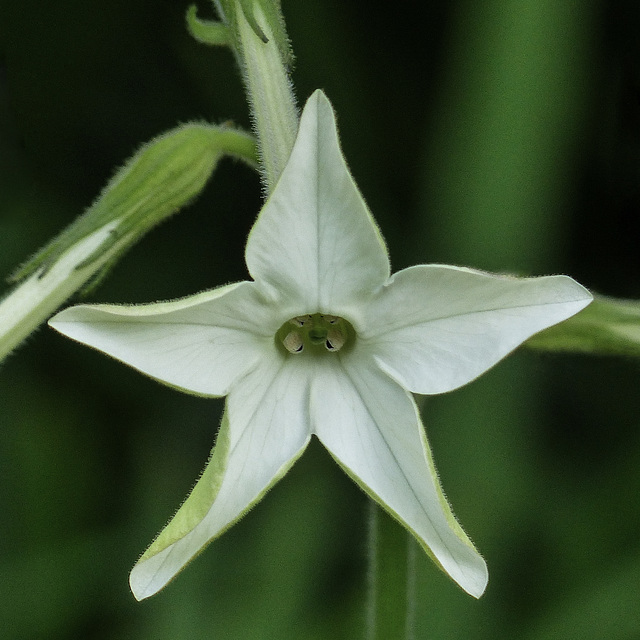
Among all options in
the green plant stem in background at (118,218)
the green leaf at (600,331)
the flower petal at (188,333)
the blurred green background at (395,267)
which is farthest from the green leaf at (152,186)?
the blurred green background at (395,267)

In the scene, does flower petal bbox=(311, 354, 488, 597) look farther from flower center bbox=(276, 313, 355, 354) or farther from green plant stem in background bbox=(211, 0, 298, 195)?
green plant stem in background bbox=(211, 0, 298, 195)

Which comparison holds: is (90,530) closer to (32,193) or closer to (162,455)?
(162,455)

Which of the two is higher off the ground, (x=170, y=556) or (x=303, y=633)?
(x=170, y=556)

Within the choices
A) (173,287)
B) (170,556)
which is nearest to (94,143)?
(173,287)

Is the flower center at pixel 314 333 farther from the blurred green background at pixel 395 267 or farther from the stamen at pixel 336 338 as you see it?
the blurred green background at pixel 395 267

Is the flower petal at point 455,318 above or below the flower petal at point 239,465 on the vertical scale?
above
